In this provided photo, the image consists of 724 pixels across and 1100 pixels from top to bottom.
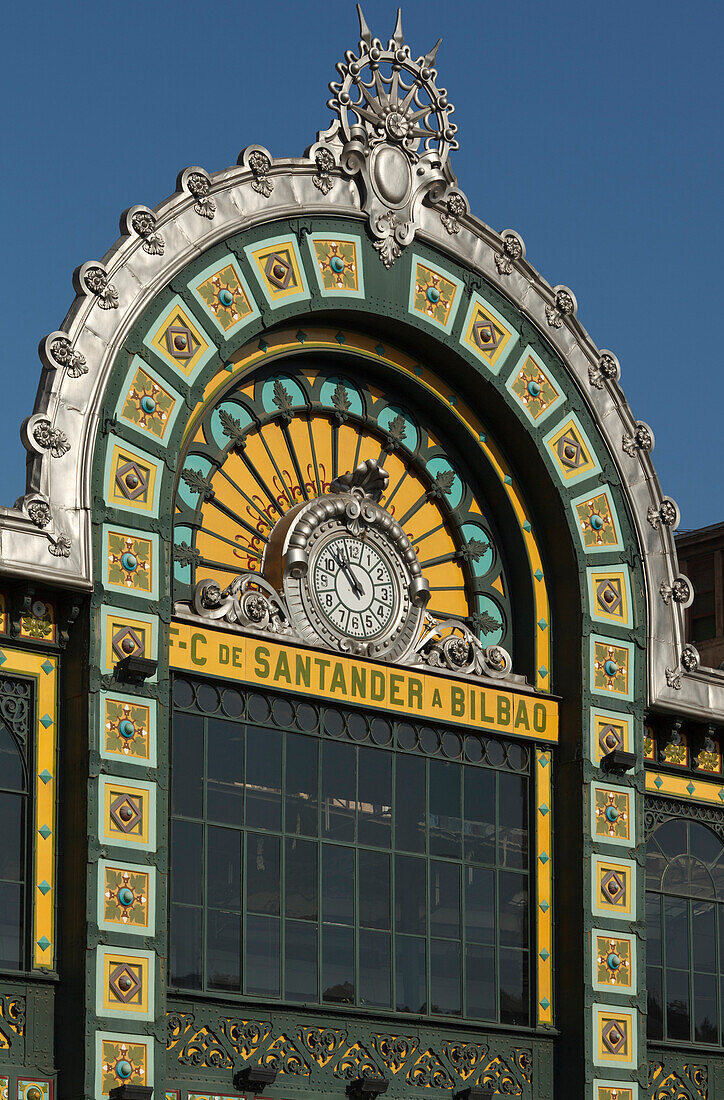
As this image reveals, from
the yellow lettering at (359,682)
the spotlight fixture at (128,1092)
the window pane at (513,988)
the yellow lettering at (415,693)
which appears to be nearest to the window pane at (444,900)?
the window pane at (513,988)

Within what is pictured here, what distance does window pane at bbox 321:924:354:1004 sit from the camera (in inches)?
1201

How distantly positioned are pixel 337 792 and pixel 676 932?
24.0 feet

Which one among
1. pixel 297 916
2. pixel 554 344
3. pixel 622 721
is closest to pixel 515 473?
pixel 554 344

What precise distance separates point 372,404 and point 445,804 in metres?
6.39

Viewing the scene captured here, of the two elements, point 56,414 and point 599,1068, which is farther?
point 599,1068

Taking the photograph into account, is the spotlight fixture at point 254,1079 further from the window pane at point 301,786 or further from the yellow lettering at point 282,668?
the yellow lettering at point 282,668

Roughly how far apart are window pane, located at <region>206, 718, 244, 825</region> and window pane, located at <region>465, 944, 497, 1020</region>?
4.66 metres

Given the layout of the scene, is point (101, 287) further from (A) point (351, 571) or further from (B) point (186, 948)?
(B) point (186, 948)

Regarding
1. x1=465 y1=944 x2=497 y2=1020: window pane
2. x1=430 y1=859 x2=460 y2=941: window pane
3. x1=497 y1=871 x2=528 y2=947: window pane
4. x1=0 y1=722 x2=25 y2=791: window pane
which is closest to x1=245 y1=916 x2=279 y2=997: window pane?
x1=430 y1=859 x2=460 y2=941: window pane

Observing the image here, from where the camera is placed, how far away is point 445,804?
1282 inches

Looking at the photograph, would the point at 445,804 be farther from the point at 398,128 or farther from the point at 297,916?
the point at 398,128

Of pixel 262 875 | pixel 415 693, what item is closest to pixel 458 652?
pixel 415 693

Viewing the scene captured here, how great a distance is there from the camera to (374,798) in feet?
104

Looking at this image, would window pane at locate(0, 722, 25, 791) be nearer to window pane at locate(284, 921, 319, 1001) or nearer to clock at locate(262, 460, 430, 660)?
window pane at locate(284, 921, 319, 1001)
